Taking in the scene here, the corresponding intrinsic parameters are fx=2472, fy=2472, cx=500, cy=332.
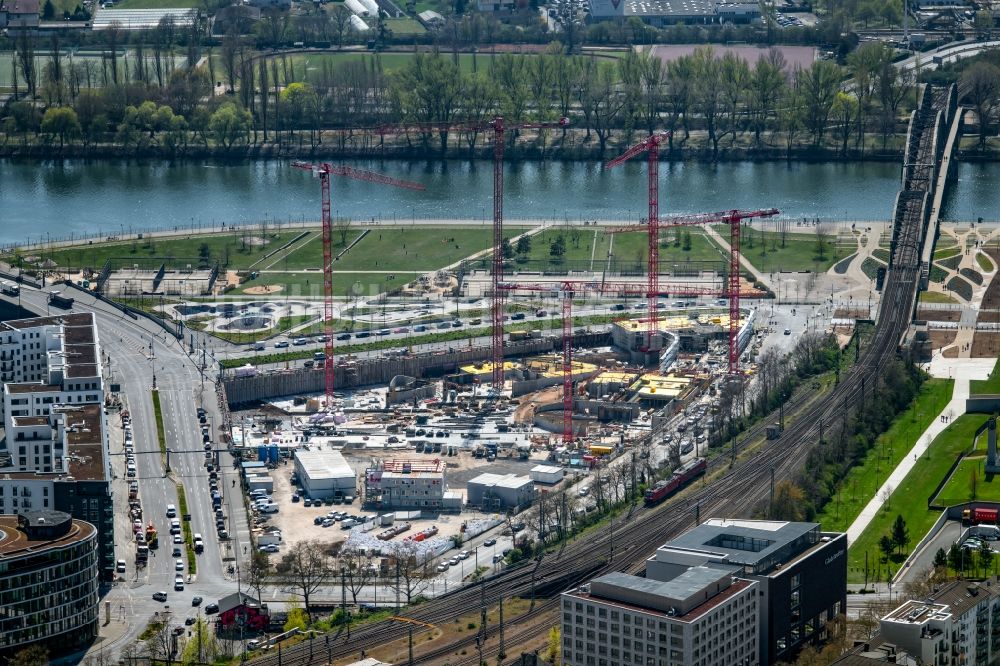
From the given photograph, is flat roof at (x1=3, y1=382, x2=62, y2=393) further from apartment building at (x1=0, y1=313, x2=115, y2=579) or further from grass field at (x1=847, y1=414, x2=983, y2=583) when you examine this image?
grass field at (x1=847, y1=414, x2=983, y2=583)

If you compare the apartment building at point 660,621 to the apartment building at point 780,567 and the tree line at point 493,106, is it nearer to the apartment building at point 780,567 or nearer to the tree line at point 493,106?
the apartment building at point 780,567

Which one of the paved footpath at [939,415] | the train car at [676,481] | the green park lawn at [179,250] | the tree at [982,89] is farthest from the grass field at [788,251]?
the train car at [676,481]

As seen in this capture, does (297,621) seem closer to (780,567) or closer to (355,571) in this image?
(355,571)

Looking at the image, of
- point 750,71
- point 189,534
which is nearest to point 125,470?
point 189,534

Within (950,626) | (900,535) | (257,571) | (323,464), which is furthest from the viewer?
(323,464)

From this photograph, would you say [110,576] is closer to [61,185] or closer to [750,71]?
[61,185]

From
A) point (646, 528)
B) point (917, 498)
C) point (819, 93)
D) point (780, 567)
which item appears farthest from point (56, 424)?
point (819, 93)
